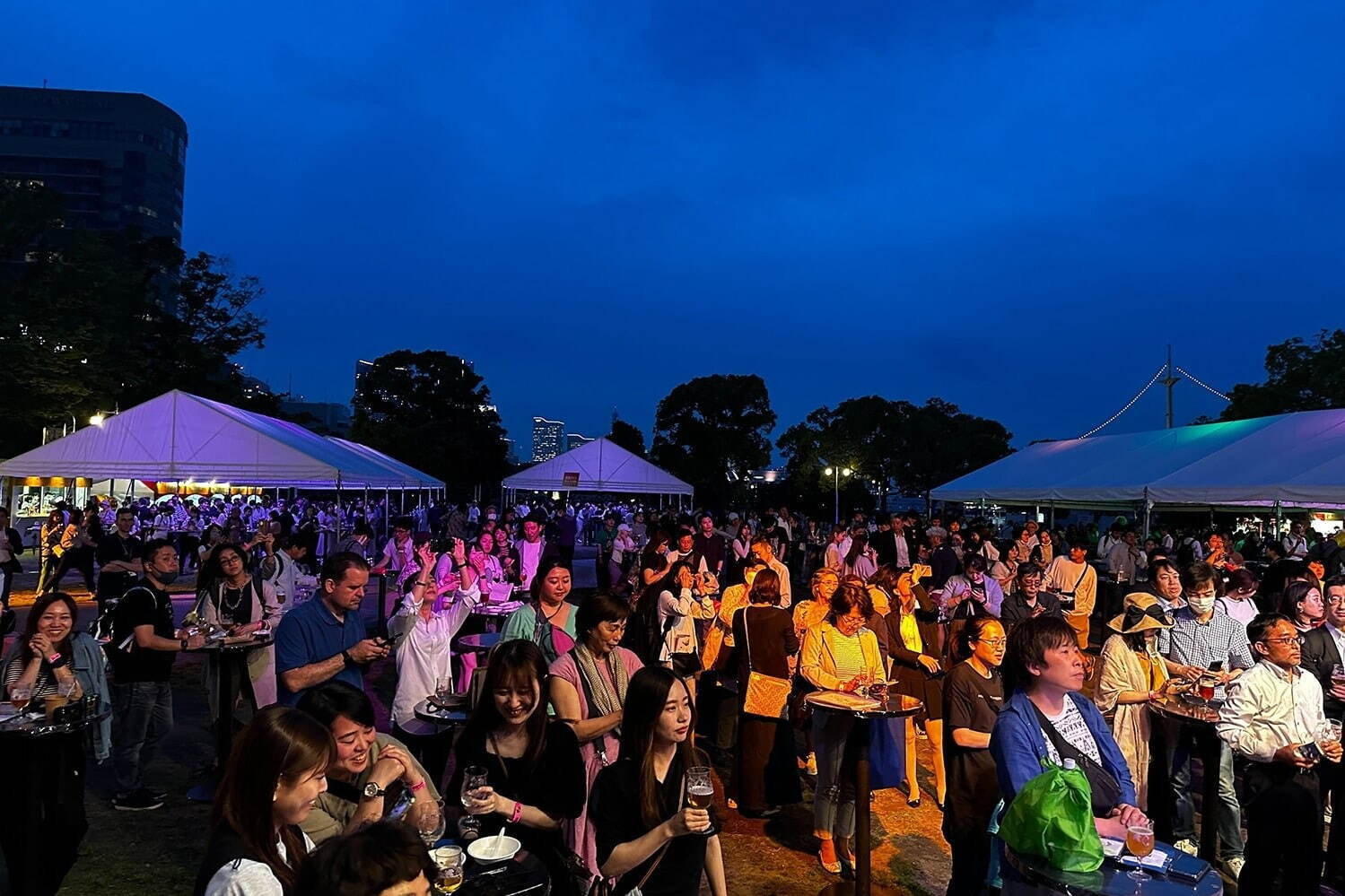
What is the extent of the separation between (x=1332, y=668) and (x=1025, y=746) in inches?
141

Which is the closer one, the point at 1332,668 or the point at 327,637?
the point at 327,637

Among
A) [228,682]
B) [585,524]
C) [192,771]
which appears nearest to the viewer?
[228,682]

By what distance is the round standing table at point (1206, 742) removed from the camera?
14.9 ft

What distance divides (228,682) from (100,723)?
2.54ft

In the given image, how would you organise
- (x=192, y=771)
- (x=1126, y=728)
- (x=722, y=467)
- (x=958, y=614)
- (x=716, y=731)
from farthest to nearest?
(x=722, y=467) < (x=958, y=614) < (x=716, y=731) < (x=192, y=771) < (x=1126, y=728)

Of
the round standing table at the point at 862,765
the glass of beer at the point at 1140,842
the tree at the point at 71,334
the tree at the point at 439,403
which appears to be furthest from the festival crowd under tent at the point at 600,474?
the tree at the point at 439,403

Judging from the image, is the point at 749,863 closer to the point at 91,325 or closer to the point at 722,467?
the point at 91,325

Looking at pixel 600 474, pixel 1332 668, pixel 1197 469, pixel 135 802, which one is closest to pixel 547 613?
pixel 135 802

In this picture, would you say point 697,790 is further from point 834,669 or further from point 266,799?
point 834,669

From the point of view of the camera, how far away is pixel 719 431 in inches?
1826

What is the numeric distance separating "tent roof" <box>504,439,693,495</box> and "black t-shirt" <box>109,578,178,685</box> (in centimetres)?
1657

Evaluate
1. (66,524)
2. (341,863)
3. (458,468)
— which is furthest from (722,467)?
(341,863)

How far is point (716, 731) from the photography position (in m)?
7.55

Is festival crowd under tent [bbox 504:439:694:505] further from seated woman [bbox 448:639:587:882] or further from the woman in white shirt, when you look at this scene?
seated woman [bbox 448:639:587:882]
